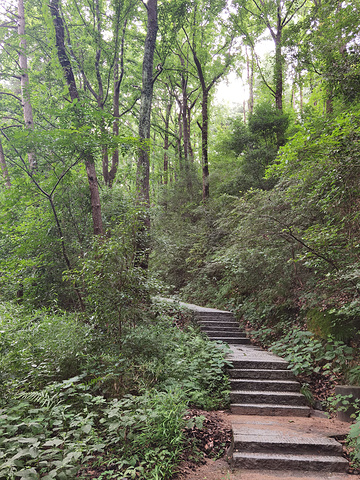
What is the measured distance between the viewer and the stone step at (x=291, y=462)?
3.05 metres

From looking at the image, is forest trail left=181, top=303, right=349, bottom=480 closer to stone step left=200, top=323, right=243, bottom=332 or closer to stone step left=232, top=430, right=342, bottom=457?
stone step left=232, top=430, right=342, bottom=457

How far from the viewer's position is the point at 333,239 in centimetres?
482

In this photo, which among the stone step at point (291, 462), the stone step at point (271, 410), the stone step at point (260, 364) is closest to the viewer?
the stone step at point (291, 462)

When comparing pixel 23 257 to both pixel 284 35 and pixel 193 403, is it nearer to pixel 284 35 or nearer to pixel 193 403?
pixel 193 403

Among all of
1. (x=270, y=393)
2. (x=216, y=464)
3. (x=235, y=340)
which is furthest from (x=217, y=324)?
(x=216, y=464)

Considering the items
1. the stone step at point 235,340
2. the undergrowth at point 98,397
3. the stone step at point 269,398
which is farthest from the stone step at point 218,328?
the stone step at point 269,398

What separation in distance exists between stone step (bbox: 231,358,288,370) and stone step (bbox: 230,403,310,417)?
0.86 m

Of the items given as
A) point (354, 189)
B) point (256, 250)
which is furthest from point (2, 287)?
point (354, 189)

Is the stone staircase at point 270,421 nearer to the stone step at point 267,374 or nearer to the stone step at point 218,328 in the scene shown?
Result: the stone step at point 267,374

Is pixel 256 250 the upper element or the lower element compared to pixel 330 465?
upper

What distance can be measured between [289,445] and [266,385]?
162cm

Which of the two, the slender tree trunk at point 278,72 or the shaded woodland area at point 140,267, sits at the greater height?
the slender tree trunk at point 278,72

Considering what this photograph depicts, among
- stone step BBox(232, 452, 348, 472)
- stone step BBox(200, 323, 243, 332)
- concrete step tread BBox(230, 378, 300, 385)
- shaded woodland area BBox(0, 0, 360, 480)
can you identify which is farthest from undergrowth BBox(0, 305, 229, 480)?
stone step BBox(200, 323, 243, 332)

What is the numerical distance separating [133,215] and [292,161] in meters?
4.02
